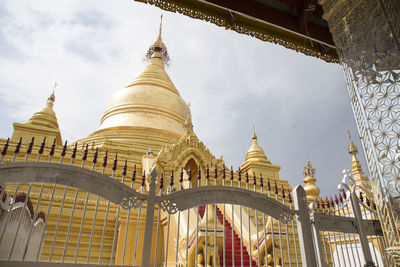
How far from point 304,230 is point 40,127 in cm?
1226

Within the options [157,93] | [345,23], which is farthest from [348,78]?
[157,93]

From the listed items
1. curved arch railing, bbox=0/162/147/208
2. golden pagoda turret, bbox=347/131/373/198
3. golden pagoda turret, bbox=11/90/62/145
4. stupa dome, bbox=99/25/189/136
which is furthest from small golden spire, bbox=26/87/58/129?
golden pagoda turret, bbox=347/131/373/198

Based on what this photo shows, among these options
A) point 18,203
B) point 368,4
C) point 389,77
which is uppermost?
point 368,4

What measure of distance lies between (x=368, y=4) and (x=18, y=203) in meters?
5.56

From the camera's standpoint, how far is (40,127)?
12.1m

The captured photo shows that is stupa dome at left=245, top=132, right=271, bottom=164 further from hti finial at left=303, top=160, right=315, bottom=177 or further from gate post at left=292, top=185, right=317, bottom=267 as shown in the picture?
gate post at left=292, top=185, right=317, bottom=267

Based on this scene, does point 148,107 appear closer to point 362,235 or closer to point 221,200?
point 221,200

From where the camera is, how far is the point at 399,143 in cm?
320

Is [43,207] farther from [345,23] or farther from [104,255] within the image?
[345,23]

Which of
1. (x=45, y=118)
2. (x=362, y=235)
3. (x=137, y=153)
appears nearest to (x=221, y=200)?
(x=362, y=235)

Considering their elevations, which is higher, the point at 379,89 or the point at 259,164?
the point at 259,164

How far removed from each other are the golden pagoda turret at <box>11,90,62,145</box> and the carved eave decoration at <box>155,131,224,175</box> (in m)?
5.77

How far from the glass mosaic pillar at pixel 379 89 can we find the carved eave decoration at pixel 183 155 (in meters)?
7.01

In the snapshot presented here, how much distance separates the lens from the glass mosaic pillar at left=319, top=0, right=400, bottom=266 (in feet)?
10.5
